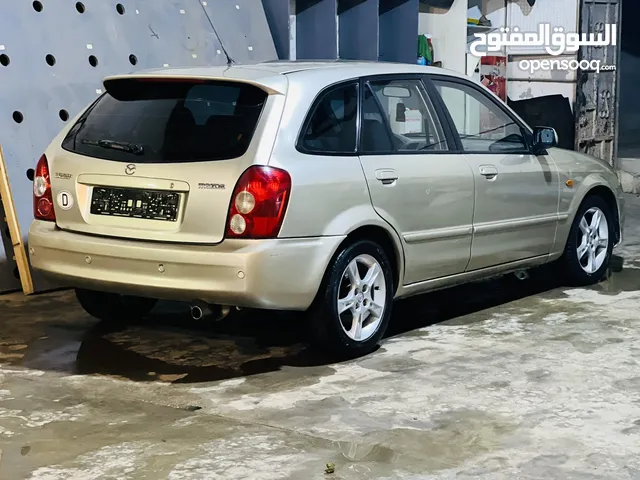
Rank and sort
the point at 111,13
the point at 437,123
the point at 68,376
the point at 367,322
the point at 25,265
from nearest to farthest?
the point at 68,376
the point at 367,322
the point at 437,123
the point at 25,265
the point at 111,13

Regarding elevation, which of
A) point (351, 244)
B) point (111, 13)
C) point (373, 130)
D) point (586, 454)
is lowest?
point (586, 454)

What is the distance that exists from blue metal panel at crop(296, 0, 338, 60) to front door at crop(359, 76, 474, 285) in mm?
3916

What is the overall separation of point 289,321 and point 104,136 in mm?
1611

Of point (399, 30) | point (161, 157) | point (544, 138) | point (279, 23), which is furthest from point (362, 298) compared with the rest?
point (399, 30)

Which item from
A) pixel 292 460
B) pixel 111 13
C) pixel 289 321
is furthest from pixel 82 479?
pixel 111 13

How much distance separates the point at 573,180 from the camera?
660 centimetres

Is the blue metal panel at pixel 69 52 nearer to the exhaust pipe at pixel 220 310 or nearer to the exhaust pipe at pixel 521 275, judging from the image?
the exhaust pipe at pixel 220 310

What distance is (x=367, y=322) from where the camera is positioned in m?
5.20

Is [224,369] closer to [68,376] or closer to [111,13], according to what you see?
[68,376]

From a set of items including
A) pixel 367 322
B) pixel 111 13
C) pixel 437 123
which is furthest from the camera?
pixel 111 13

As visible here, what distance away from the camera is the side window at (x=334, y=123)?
Result: 16.1 feet

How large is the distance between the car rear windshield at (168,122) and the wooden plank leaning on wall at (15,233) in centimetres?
159

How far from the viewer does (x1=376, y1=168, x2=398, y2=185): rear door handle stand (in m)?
5.12

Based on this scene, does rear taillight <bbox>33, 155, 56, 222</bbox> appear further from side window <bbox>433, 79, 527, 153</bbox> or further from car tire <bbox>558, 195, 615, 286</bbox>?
car tire <bbox>558, 195, 615, 286</bbox>
